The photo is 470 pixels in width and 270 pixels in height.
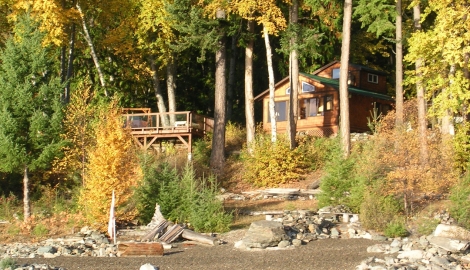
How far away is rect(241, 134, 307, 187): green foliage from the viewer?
128 ft

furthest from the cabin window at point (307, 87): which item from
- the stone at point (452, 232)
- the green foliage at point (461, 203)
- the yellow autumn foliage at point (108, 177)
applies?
the stone at point (452, 232)

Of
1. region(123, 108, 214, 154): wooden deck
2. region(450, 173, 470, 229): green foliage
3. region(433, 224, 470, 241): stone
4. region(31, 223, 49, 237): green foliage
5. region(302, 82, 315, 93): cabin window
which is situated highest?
region(302, 82, 315, 93): cabin window

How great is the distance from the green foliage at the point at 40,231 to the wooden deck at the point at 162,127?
14.0 metres

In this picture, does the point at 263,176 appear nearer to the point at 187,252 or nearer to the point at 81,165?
the point at 81,165

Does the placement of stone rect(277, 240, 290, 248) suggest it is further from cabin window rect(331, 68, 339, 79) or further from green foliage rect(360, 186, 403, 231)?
cabin window rect(331, 68, 339, 79)

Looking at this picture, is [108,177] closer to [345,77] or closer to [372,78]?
[345,77]

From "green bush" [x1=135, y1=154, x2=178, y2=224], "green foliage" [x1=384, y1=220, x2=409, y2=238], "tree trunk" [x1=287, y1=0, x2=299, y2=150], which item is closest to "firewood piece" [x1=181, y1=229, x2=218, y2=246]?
"green bush" [x1=135, y1=154, x2=178, y2=224]

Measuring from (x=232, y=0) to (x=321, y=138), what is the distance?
348 inches

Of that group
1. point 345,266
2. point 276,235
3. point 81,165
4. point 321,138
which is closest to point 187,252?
point 276,235

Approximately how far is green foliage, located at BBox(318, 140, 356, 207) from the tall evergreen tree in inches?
382

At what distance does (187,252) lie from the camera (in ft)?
79.2

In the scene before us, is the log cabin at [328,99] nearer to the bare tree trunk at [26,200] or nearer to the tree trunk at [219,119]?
the tree trunk at [219,119]

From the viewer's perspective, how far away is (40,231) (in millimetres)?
28422

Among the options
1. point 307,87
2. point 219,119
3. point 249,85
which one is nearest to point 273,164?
point 219,119
